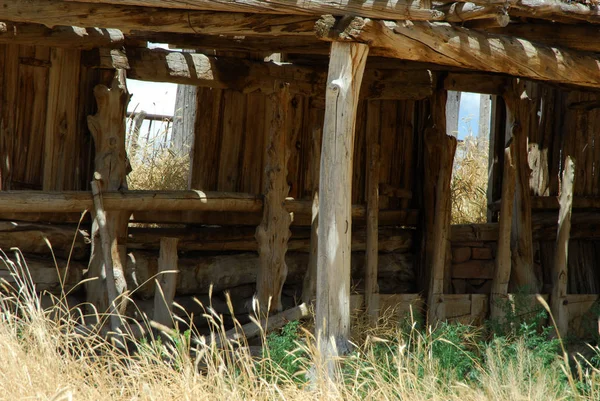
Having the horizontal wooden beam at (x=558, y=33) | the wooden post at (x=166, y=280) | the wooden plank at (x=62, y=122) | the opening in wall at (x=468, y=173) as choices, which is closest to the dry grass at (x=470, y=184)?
the opening in wall at (x=468, y=173)

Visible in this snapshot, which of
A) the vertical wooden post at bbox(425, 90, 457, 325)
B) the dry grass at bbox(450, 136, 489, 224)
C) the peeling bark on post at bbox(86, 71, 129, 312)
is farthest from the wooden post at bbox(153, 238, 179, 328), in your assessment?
the dry grass at bbox(450, 136, 489, 224)

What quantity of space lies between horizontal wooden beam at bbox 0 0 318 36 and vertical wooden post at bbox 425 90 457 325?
2.85m

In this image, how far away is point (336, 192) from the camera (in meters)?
5.35

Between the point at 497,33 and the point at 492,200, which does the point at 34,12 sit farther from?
the point at 492,200

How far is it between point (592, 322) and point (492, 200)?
67.9 inches

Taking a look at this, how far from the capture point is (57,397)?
10.4 feet

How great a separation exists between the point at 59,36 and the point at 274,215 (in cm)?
227

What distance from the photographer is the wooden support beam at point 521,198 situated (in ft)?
27.2

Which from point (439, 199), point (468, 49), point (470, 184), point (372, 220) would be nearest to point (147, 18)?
point (468, 49)

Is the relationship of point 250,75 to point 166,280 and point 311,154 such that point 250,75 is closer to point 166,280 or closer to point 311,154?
point 311,154

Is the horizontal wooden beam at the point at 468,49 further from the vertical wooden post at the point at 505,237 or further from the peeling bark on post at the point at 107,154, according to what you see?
the peeling bark on post at the point at 107,154

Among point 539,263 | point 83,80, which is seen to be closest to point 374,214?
point 539,263

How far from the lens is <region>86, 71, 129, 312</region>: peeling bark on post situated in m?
6.71

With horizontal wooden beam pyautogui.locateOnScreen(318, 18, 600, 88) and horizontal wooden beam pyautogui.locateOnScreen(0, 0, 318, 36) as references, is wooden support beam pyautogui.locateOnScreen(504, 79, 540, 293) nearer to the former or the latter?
horizontal wooden beam pyautogui.locateOnScreen(318, 18, 600, 88)
